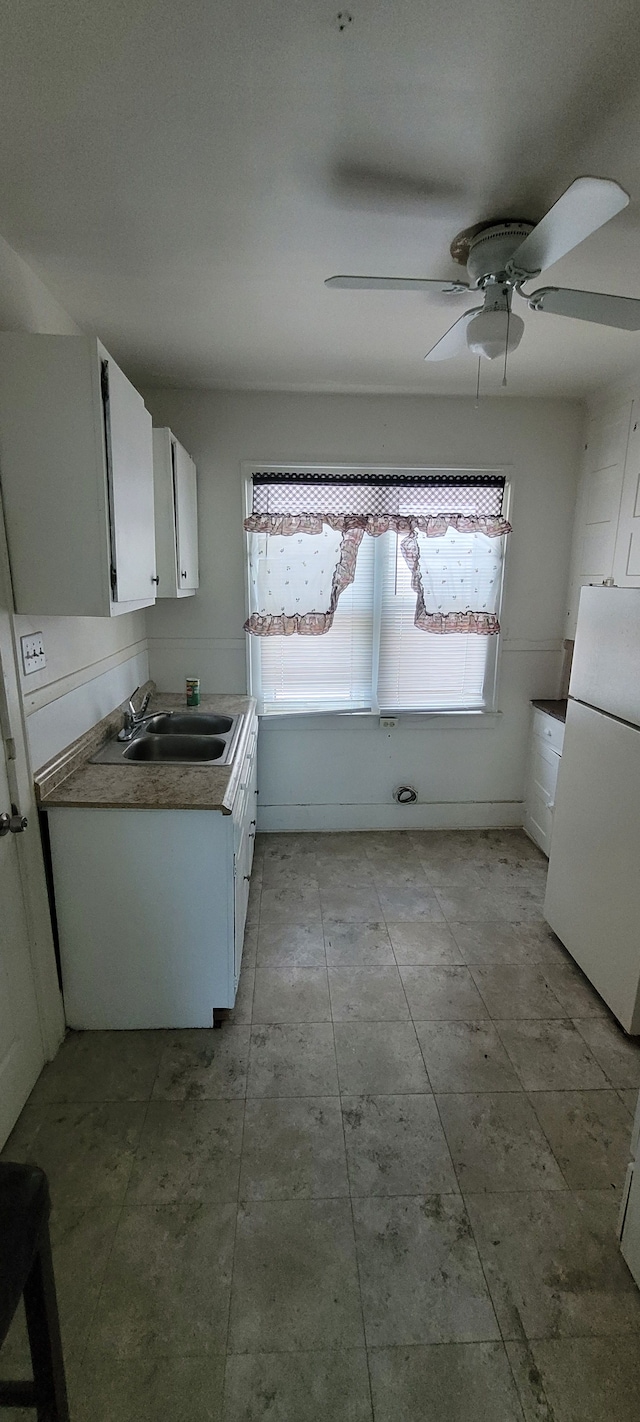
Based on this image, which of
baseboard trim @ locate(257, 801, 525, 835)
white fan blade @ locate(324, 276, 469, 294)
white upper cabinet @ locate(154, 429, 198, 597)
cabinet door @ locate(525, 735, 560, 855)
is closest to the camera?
white fan blade @ locate(324, 276, 469, 294)

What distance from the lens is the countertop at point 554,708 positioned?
10.3 feet

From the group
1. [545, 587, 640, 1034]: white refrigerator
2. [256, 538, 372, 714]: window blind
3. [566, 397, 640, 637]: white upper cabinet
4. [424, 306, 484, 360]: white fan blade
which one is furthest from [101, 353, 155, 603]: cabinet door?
[566, 397, 640, 637]: white upper cabinet

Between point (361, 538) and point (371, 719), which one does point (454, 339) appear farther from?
point (371, 719)

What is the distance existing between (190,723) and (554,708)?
80.8 inches

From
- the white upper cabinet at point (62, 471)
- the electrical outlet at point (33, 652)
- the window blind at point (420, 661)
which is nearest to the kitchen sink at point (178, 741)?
the electrical outlet at point (33, 652)

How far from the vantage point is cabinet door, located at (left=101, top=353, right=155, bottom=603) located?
1658 millimetres

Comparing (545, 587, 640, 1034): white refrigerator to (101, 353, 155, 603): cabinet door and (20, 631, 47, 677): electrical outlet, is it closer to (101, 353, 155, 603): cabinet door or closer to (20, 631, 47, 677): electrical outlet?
(101, 353, 155, 603): cabinet door

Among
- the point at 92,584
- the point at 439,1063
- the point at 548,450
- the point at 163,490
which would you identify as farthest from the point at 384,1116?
the point at 548,450

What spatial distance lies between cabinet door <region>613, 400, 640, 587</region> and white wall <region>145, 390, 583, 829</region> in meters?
0.58

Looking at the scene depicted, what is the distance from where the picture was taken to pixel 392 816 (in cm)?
362

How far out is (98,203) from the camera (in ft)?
4.83

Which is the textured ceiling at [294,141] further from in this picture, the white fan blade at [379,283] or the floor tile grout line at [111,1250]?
the floor tile grout line at [111,1250]

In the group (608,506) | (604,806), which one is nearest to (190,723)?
(604,806)

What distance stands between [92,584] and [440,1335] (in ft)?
6.52
